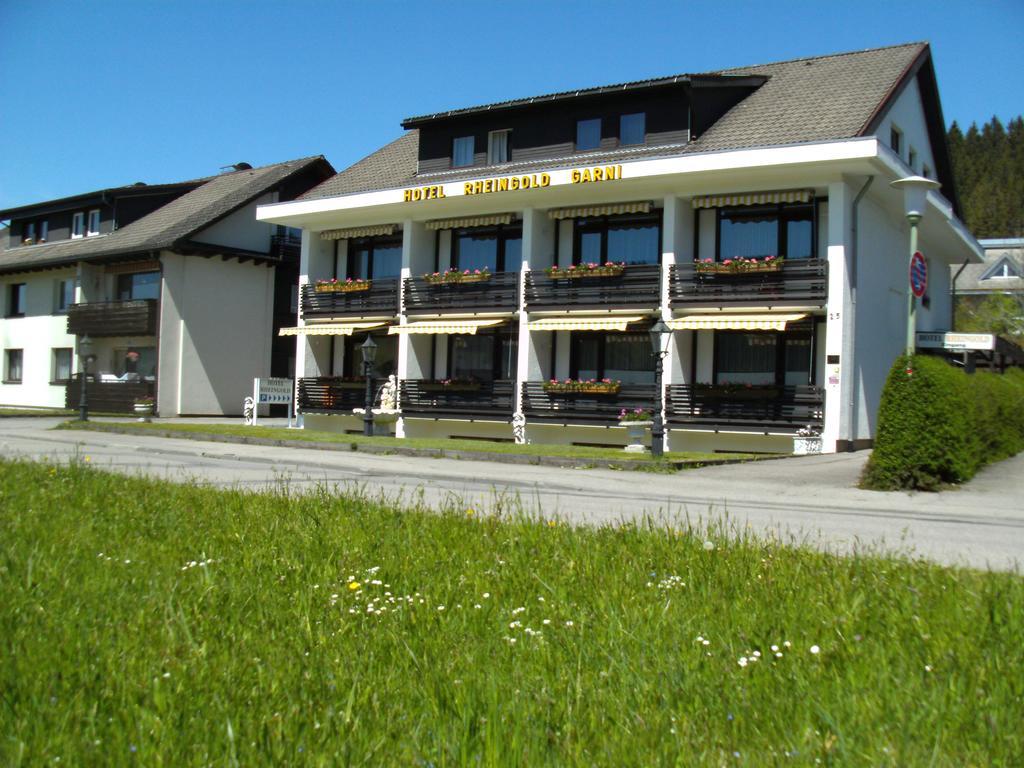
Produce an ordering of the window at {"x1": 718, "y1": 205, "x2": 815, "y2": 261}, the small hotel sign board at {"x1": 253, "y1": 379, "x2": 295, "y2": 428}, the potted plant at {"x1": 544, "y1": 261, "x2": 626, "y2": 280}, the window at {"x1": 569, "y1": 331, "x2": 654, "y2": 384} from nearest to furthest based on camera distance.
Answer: the window at {"x1": 718, "y1": 205, "x2": 815, "y2": 261}
the potted plant at {"x1": 544, "y1": 261, "x2": 626, "y2": 280}
the window at {"x1": 569, "y1": 331, "x2": 654, "y2": 384}
the small hotel sign board at {"x1": 253, "y1": 379, "x2": 295, "y2": 428}

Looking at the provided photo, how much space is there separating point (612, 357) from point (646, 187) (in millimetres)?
4771

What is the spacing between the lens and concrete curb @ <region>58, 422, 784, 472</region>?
18250 mm

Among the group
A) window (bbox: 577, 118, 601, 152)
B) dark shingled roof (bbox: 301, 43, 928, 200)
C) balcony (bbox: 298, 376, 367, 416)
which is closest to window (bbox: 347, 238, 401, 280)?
→ dark shingled roof (bbox: 301, 43, 928, 200)

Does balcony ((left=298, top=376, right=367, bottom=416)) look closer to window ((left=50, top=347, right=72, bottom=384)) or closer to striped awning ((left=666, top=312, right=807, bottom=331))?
striped awning ((left=666, top=312, right=807, bottom=331))

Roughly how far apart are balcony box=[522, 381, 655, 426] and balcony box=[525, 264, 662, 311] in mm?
2196

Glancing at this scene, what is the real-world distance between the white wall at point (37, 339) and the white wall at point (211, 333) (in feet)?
24.3

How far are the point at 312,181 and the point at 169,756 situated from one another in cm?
4121

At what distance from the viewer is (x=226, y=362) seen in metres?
39.0

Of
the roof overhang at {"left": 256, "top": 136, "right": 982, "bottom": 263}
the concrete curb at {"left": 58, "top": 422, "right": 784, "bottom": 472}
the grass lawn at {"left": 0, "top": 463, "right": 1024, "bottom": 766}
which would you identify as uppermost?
the roof overhang at {"left": 256, "top": 136, "right": 982, "bottom": 263}

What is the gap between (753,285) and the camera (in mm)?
23906

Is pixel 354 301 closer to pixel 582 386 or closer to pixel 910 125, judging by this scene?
pixel 582 386

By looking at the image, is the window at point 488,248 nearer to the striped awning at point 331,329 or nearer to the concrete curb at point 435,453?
the striped awning at point 331,329

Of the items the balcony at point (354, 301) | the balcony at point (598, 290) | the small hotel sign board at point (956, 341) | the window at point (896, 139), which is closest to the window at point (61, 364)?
the balcony at point (354, 301)

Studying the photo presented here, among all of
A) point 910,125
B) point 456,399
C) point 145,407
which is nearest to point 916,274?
point 910,125
